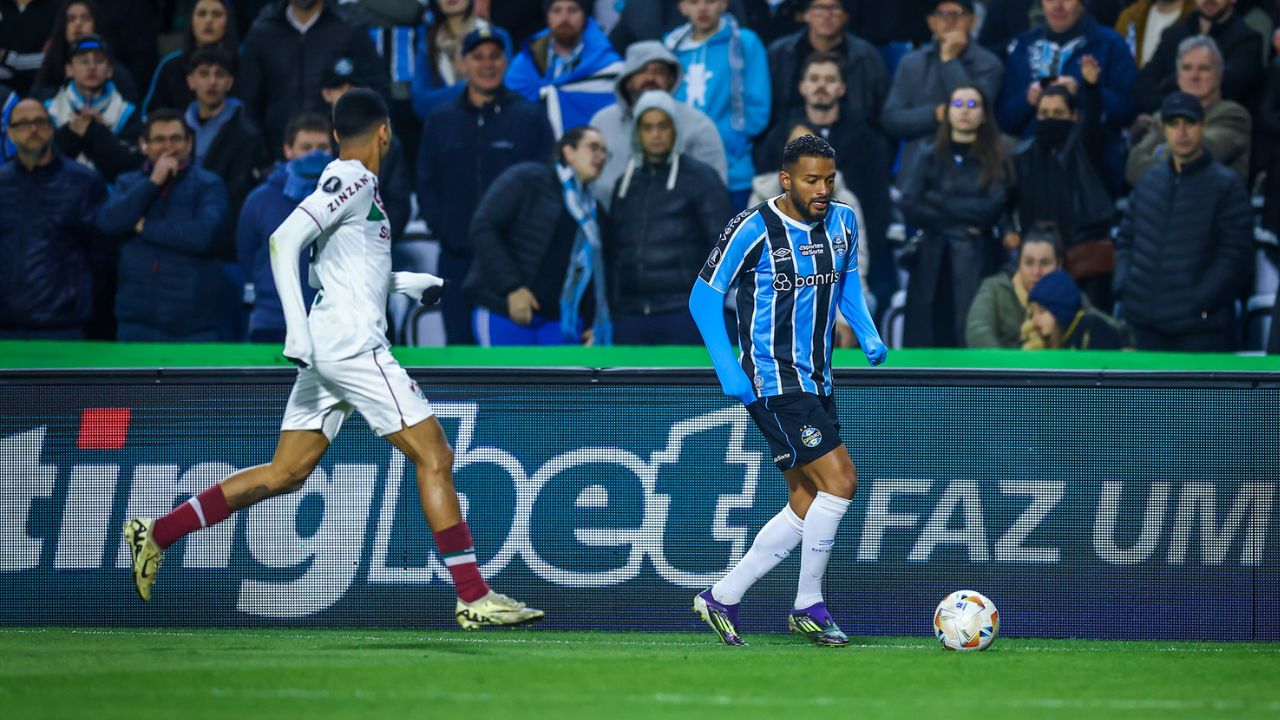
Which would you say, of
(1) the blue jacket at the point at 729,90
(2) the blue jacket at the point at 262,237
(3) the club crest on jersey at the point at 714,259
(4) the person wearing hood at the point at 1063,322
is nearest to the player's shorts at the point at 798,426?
(3) the club crest on jersey at the point at 714,259

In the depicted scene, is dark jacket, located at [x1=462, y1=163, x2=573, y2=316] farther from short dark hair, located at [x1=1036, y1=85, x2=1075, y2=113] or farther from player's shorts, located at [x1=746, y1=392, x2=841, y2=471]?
player's shorts, located at [x1=746, y1=392, x2=841, y2=471]

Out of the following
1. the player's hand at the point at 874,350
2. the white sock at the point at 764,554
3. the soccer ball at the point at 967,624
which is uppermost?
the player's hand at the point at 874,350

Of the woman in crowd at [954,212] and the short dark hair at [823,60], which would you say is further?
the short dark hair at [823,60]

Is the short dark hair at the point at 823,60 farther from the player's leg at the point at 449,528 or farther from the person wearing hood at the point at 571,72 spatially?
the player's leg at the point at 449,528

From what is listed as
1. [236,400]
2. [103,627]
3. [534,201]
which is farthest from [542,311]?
[103,627]

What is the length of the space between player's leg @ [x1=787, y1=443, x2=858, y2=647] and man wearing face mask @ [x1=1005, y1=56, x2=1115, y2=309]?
448 cm

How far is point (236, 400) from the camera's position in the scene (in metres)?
8.13

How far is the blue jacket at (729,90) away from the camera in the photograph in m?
11.4

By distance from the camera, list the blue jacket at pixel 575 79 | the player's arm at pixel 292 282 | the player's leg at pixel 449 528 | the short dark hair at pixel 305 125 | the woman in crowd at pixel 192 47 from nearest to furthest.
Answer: the player's arm at pixel 292 282, the player's leg at pixel 449 528, the short dark hair at pixel 305 125, the blue jacket at pixel 575 79, the woman in crowd at pixel 192 47

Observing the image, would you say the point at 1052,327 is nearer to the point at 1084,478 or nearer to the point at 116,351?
the point at 1084,478

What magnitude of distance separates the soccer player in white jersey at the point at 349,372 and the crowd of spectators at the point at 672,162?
355 centimetres

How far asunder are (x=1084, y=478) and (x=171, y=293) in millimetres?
6132

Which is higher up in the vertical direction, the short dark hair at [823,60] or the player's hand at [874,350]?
the short dark hair at [823,60]

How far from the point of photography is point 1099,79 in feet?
37.0
